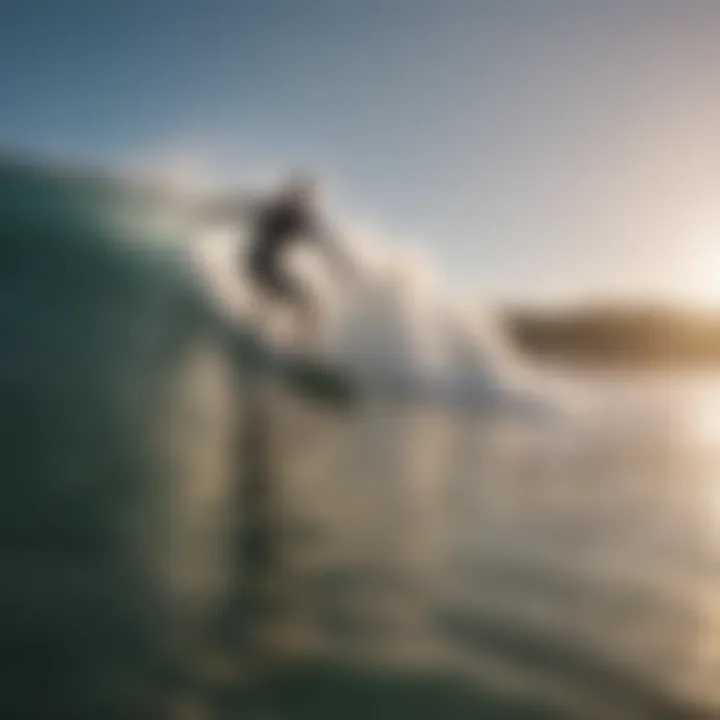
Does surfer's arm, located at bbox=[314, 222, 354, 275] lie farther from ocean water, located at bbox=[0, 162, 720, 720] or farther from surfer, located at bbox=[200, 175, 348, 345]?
ocean water, located at bbox=[0, 162, 720, 720]

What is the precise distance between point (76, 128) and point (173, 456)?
0.43 meters

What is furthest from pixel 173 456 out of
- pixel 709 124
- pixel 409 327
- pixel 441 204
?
pixel 709 124

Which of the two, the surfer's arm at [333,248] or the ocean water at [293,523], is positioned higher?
the surfer's arm at [333,248]

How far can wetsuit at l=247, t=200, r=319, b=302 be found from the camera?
125 cm

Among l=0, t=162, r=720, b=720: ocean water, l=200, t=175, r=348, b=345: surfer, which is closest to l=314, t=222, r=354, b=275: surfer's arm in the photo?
l=200, t=175, r=348, b=345: surfer

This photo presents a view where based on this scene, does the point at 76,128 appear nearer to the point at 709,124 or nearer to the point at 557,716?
the point at 709,124

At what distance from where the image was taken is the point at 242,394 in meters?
1.26

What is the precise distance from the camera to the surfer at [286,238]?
4.12 feet

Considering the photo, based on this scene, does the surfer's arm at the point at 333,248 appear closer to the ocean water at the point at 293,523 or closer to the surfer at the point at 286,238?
the surfer at the point at 286,238

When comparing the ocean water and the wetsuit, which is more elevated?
the wetsuit

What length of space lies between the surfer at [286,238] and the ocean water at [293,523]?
8 centimetres

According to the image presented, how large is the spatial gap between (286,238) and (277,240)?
12 millimetres

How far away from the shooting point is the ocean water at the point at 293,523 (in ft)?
3.84

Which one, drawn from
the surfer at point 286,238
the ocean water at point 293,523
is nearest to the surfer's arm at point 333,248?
the surfer at point 286,238
